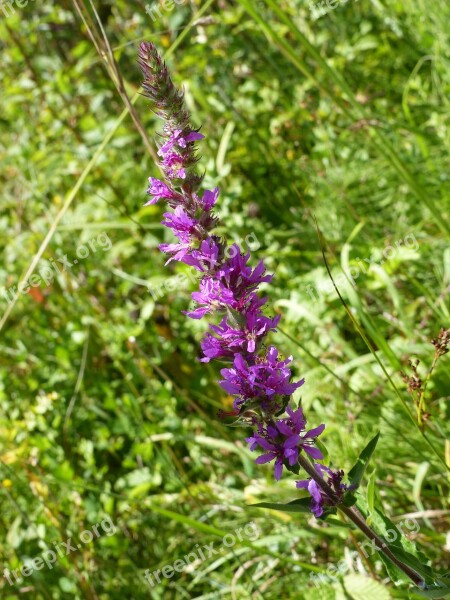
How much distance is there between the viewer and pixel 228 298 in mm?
1272

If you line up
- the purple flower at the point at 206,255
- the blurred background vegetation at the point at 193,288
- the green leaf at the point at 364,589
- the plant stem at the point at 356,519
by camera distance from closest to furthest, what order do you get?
the purple flower at the point at 206,255 → the plant stem at the point at 356,519 → the green leaf at the point at 364,589 → the blurred background vegetation at the point at 193,288

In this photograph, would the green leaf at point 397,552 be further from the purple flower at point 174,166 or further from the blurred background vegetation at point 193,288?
the purple flower at point 174,166

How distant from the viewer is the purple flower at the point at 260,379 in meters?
1.27

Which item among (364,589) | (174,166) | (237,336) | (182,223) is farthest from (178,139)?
(364,589)

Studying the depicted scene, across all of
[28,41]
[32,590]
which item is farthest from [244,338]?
[28,41]

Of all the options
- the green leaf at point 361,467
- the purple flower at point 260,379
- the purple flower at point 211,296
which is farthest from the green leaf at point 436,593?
the purple flower at point 211,296

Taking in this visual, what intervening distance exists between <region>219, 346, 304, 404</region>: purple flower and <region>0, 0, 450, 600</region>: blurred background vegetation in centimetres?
58

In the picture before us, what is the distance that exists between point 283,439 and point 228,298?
0.32 m

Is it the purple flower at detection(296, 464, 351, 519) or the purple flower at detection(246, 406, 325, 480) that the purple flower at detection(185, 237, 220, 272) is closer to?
the purple flower at detection(246, 406, 325, 480)

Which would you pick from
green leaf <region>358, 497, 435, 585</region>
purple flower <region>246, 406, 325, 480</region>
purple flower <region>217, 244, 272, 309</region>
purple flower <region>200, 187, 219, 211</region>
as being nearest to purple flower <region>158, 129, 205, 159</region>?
purple flower <region>200, 187, 219, 211</region>

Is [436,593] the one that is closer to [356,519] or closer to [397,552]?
[397,552]

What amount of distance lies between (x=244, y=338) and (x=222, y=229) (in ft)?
5.24

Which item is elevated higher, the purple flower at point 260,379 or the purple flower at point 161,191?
the purple flower at point 161,191

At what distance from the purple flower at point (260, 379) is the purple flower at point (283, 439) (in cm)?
7
